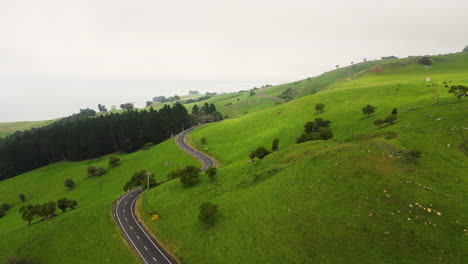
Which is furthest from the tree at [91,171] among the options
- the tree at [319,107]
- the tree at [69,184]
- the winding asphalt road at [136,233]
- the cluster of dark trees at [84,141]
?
the tree at [319,107]

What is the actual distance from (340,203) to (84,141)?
464 ft

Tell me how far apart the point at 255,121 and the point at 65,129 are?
400ft

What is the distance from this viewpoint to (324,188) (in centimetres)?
4459

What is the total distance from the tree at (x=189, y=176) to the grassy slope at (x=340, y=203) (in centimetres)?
253

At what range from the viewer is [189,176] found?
6462cm

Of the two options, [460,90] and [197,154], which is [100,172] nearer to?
[197,154]

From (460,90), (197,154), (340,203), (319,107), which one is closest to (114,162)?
(197,154)

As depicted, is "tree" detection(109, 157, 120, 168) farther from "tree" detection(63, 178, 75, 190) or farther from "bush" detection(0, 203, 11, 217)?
"bush" detection(0, 203, 11, 217)

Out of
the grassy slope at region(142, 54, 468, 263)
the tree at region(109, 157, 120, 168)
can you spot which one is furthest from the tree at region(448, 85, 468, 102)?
the tree at region(109, 157, 120, 168)

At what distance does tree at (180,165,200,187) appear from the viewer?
6438cm

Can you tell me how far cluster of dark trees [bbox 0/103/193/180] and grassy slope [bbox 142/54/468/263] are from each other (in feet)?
262

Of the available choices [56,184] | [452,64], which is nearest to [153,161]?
[56,184]

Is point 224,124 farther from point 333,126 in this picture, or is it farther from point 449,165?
point 449,165

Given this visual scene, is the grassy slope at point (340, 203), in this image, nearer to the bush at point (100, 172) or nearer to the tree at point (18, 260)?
the tree at point (18, 260)
